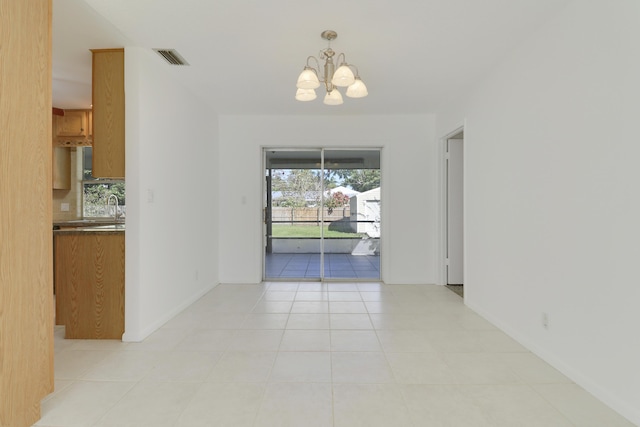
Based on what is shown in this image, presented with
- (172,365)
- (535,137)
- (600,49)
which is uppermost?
(600,49)

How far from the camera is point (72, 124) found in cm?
459

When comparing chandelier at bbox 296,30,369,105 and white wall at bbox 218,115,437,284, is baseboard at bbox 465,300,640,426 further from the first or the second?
chandelier at bbox 296,30,369,105

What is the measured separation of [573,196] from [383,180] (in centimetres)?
289

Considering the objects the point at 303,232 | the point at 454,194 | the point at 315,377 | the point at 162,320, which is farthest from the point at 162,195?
the point at 454,194

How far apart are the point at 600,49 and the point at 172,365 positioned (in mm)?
3328

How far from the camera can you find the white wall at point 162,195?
2812 millimetres

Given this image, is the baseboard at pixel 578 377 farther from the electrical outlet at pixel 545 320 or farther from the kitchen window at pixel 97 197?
the kitchen window at pixel 97 197

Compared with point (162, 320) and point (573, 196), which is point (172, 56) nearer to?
point (162, 320)

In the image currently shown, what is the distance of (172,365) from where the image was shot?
7.79ft

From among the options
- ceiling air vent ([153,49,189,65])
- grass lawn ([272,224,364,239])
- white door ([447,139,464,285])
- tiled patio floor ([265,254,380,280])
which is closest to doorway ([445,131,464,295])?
white door ([447,139,464,285])

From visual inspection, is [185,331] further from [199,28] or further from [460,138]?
[460,138]

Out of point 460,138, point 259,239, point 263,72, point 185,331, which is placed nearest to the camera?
point 185,331

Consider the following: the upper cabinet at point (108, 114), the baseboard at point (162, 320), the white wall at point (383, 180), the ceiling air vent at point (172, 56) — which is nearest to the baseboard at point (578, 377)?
the white wall at point (383, 180)

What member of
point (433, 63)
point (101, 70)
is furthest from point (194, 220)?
point (433, 63)
